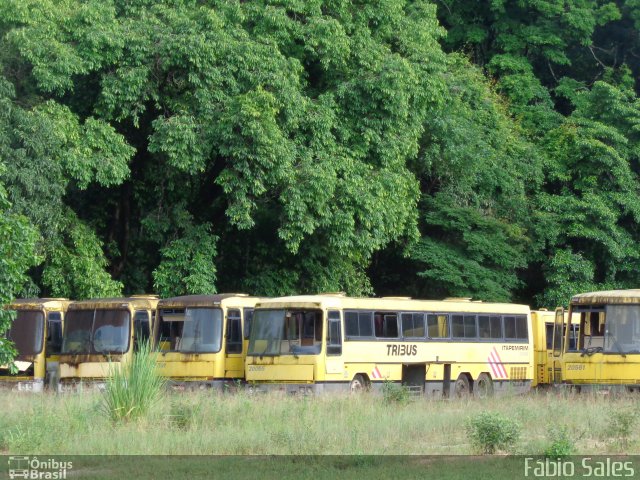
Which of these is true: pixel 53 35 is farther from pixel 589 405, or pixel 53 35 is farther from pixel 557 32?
pixel 557 32

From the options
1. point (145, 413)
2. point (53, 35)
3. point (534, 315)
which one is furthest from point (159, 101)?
point (145, 413)

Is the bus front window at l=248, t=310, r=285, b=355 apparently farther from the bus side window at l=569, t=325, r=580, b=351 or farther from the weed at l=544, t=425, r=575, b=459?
the weed at l=544, t=425, r=575, b=459

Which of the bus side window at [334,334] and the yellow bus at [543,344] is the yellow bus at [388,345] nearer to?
the bus side window at [334,334]

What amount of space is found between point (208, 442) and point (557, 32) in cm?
3523

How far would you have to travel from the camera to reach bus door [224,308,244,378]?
995 inches

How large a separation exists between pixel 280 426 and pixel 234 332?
883cm

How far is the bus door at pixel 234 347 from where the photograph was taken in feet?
82.9

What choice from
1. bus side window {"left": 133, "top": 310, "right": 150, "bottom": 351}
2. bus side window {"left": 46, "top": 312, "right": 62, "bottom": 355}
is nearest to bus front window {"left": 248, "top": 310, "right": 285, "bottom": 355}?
bus side window {"left": 133, "top": 310, "right": 150, "bottom": 351}

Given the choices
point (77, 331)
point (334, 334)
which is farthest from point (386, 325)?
point (77, 331)

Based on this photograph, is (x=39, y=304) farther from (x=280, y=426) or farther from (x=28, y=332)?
(x=280, y=426)

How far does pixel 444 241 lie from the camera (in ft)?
127

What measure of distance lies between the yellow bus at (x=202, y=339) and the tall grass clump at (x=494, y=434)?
10.6 m

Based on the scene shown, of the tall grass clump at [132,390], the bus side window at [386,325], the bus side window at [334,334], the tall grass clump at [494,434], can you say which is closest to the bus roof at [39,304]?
the bus side window at [334,334]

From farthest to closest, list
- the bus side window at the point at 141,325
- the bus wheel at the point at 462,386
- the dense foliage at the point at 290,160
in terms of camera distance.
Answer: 1. the dense foliage at the point at 290,160
2. the bus wheel at the point at 462,386
3. the bus side window at the point at 141,325
